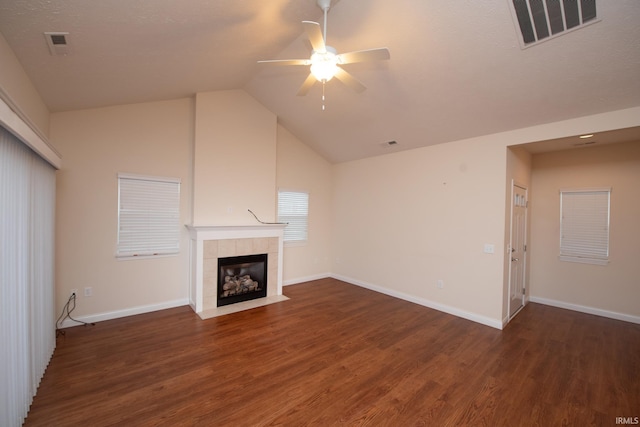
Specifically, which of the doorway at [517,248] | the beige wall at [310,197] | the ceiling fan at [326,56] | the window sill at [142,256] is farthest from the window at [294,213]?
the doorway at [517,248]

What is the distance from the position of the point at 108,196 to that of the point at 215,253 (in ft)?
5.42

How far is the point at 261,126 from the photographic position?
188 inches

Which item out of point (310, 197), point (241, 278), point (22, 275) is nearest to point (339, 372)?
point (241, 278)

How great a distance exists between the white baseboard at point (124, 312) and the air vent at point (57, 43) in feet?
10.5

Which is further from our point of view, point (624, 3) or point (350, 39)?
point (350, 39)

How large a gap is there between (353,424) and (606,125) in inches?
160

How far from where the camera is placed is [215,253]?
4125mm

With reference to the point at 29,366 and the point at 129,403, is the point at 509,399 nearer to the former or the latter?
the point at 129,403

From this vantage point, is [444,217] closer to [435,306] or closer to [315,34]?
[435,306]

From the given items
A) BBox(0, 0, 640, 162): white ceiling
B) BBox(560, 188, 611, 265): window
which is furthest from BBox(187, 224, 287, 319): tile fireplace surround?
BBox(560, 188, 611, 265): window

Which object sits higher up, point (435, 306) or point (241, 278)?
point (241, 278)

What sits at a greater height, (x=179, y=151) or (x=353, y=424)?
(x=179, y=151)

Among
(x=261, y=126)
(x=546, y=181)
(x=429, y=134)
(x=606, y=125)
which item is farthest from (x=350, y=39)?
(x=546, y=181)

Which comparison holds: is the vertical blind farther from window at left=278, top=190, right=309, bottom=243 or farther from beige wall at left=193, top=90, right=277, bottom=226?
window at left=278, top=190, right=309, bottom=243
